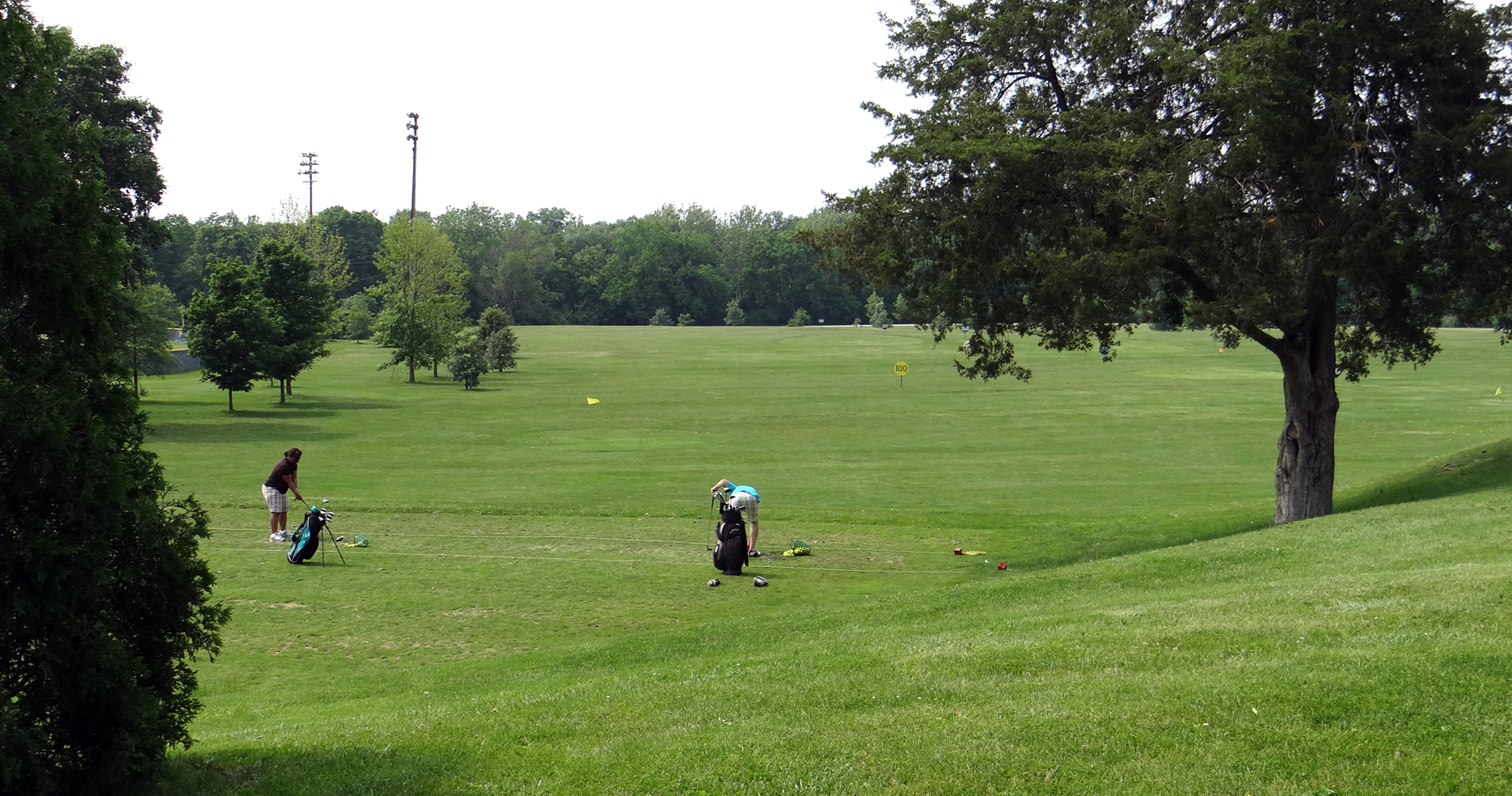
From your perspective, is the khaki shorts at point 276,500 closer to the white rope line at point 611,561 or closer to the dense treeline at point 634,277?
the white rope line at point 611,561

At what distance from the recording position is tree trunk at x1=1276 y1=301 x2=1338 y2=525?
2297cm

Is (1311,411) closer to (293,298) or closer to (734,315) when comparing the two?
(293,298)

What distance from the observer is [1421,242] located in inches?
795

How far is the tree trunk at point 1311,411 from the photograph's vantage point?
75.4ft

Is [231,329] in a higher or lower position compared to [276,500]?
higher

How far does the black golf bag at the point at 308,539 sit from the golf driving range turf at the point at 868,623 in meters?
0.26

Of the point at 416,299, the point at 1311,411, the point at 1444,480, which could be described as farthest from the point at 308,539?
the point at 416,299

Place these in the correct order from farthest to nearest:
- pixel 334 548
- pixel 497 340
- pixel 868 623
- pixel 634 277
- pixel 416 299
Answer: pixel 634 277 → pixel 416 299 → pixel 497 340 → pixel 334 548 → pixel 868 623

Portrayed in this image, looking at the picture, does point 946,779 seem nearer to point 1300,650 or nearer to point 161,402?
point 1300,650

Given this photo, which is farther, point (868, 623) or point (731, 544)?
point (731, 544)

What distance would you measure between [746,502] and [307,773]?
12536 mm

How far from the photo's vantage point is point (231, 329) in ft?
178

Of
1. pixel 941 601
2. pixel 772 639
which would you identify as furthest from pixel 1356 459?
pixel 772 639

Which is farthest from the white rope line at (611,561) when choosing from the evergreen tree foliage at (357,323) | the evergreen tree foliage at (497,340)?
the evergreen tree foliage at (357,323)
